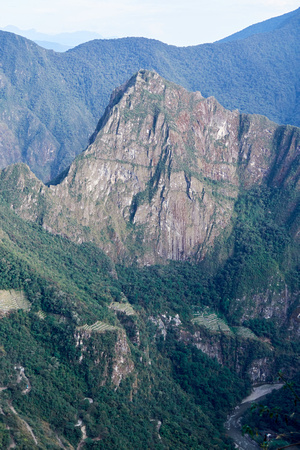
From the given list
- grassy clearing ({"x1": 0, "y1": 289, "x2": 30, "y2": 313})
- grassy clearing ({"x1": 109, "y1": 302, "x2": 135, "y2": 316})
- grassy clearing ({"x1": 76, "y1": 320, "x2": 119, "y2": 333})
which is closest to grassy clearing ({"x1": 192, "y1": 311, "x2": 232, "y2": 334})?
grassy clearing ({"x1": 109, "y1": 302, "x2": 135, "y2": 316})

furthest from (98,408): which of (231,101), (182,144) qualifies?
(231,101)

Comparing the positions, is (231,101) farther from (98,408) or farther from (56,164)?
(98,408)

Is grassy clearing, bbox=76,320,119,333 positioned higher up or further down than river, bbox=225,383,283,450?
higher up

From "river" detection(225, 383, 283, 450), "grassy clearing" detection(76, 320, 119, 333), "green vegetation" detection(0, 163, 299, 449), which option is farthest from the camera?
"grassy clearing" detection(76, 320, 119, 333)

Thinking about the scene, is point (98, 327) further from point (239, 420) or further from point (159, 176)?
point (159, 176)

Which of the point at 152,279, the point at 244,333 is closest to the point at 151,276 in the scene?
the point at 152,279

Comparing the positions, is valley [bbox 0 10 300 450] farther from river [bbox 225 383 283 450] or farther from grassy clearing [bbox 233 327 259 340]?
river [bbox 225 383 283 450]

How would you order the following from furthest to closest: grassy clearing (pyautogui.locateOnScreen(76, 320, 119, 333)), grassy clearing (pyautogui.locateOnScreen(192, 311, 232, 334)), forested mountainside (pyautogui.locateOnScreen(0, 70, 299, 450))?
A: grassy clearing (pyautogui.locateOnScreen(192, 311, 232, 334)) → grassy clearing (pyautogui.locateOnScreen(76, 320, 119, 333)) → forested mountainside (pyautogui.locateOnScreen(0, 70, 299, 450))
